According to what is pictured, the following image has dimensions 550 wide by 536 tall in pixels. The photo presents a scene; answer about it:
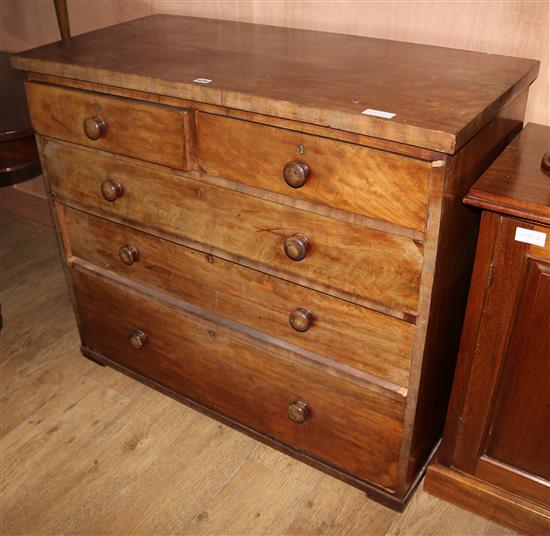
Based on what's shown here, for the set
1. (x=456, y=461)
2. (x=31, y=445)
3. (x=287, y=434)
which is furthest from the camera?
(x=31, y=445)

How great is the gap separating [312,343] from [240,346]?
0.75 feet

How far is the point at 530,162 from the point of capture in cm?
132

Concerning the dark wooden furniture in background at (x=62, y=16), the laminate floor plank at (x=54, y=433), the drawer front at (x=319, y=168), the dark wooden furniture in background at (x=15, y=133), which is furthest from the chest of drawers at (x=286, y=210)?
the dark wooden furniture in background at (x=62, y=16)

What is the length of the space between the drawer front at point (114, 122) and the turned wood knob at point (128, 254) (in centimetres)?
28

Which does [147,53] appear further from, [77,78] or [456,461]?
[456,461]

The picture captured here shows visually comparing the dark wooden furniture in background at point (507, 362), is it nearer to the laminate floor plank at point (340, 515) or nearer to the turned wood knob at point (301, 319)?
the laminate floor plank at point (340, 515)

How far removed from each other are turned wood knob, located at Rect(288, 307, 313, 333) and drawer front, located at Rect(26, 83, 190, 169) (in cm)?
41

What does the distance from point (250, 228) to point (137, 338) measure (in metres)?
0.62

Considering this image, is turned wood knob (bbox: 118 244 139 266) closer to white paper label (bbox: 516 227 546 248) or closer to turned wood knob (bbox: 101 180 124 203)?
turned wood knob (bbox: 101 180 124 203)

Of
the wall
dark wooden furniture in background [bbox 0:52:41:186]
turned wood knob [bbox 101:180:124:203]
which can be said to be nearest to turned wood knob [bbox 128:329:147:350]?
turned wood knob [bbox 101:180:124:203]

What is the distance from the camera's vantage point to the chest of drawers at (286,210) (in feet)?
4.10

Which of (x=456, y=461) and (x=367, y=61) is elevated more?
(x=367, y=61)

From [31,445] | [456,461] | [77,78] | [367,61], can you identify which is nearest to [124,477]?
[31,445]

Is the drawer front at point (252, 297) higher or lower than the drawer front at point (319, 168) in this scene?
lower
